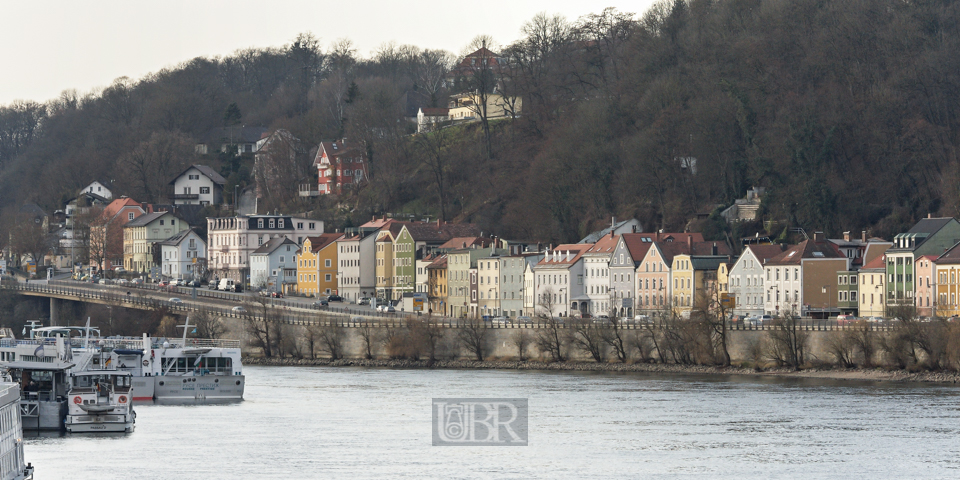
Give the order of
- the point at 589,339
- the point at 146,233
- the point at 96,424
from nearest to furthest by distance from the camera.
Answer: the point at 96,424 → the point at 589,339 → the point at 146,233

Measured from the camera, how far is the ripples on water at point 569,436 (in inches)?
1672

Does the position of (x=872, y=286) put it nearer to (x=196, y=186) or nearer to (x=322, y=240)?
(x=322, y=240)

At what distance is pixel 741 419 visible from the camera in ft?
175

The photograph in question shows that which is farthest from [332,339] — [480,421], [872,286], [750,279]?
[480,421]

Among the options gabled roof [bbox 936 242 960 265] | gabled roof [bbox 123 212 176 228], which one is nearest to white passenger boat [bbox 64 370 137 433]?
gabled roof [bbox 936 242 960 265]

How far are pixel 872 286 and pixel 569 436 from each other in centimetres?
3926

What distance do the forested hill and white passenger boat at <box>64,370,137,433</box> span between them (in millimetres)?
51616

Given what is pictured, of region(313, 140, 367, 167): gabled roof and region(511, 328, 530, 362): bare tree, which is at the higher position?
region(313, 140, 367, 167): gabled roof

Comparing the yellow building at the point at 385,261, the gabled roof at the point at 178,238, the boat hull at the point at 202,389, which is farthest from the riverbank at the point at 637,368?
the gabled roof at the point at 178,238

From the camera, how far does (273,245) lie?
125m

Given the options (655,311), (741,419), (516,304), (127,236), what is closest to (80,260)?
(127,236)

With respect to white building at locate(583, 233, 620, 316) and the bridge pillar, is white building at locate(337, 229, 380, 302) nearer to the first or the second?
the bridge pillar

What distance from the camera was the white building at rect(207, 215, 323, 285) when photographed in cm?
12769

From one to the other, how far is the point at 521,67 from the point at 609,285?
33362mm
